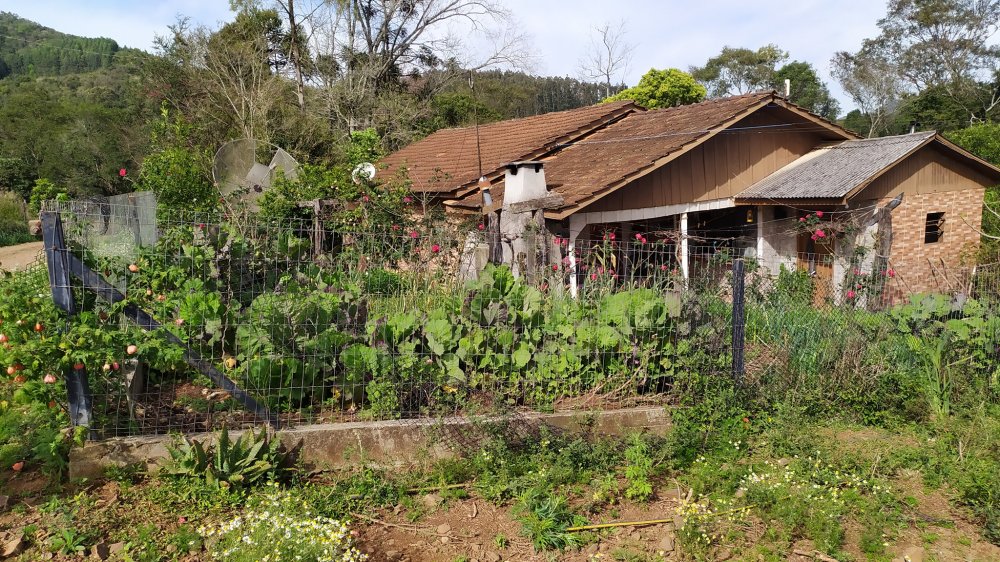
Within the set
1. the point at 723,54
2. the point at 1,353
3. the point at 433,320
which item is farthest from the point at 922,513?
the point at 723,54

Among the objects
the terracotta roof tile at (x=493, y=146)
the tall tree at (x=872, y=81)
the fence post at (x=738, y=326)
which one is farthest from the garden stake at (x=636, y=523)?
the tall tree at (x=872, y=81)

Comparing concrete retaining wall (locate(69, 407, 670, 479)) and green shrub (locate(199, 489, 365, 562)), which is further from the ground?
concrete retaining wall (locate(69, 407, 670, 479))

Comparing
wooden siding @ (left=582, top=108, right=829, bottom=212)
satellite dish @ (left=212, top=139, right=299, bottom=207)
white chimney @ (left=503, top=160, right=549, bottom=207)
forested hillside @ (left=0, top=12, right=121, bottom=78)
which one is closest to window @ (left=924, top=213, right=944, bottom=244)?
wooden siding @ (left=582, top=108, right=829, bottom=212)

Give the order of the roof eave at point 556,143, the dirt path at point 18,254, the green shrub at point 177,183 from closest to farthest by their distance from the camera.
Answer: the green shrub at point 177,183, the roof eave at point 556,143, the dirt path at point 18,254

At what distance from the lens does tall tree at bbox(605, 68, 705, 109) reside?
2711 centimetres

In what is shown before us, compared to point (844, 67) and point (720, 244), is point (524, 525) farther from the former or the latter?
point (844, 67)

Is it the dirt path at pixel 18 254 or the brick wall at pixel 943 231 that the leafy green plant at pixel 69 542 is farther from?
the dirt path at pixel 18 254

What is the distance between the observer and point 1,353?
3.64 m

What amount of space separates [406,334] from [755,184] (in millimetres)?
9516

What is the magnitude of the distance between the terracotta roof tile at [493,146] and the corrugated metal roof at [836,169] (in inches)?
145

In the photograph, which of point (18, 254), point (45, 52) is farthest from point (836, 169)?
point (45, 52)

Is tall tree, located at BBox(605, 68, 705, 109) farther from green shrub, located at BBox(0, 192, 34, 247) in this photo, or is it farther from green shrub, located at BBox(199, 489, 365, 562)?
green shrub, located at BBox(199, 489, 365, 562)

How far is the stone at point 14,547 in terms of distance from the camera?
3.32m

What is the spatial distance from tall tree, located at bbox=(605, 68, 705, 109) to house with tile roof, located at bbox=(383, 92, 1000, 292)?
1445 cm
